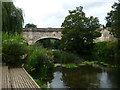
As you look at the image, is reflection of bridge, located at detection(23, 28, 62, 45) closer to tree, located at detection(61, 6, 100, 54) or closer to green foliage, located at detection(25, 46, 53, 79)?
tree, located at detection(61, 6, 100, 54)

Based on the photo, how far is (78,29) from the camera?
83.5ft

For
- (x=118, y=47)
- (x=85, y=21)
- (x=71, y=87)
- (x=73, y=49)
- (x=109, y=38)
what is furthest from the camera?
(x=109, y=38)

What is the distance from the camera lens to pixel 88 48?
2802 centimetres

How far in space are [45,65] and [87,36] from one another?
54.1 feet

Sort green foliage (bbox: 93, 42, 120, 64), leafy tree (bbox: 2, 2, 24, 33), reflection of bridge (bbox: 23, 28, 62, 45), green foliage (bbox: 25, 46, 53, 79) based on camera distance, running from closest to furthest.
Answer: green foliage (bbox: 25, 46, 53, 79) → leafy tree (bbox: 2, 2, 24, 33) → green foliage (bbox: 93, 42, 120, 64) → reflection of bridge (bbox: 23, 28, 62, 45)

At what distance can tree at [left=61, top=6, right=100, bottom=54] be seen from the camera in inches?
1001

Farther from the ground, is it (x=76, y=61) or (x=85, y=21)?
(x=85, y=21)

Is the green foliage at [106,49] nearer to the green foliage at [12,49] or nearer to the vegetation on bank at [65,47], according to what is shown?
the vegetation on bank at [65,47]

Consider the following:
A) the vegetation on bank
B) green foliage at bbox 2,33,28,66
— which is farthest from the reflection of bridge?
green foliage at bbox 2,33,28,66

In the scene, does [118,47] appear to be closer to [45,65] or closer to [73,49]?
[73,49]

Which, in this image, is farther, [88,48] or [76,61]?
[88,48]

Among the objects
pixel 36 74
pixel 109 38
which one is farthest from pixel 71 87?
pixel 109 38

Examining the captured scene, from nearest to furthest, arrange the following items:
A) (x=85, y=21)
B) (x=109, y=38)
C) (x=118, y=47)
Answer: (x=118, y=47) → (x=85, y=21) → (x=109, y=38)

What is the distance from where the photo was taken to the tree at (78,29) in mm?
25422
